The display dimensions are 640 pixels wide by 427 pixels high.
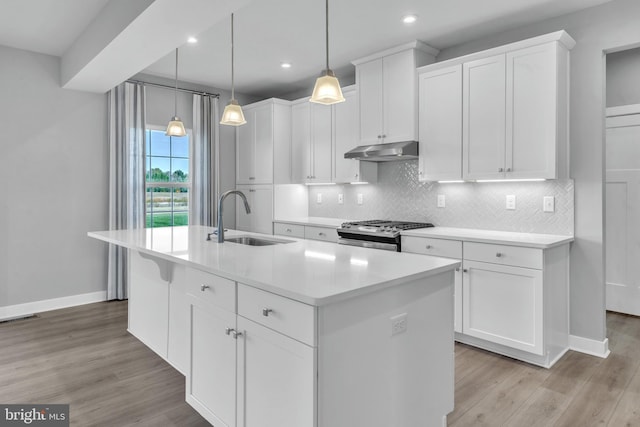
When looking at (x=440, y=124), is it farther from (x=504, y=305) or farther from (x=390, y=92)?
(x=504, y=305)

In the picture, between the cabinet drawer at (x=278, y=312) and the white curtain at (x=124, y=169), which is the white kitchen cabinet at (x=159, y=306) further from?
the white curtain at (x=124, y=169)

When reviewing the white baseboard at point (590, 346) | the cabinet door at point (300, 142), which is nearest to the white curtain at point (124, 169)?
the cabinet door at point (300, 142)

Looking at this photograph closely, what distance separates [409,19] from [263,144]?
252 centimetres

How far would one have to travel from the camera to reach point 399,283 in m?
1.63

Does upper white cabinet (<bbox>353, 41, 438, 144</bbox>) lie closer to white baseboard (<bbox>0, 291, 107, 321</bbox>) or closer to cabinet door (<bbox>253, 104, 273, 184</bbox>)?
cabinet door (<bbox>253, 104, 273, 184</bbox>)

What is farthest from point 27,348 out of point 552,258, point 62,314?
point 552,258

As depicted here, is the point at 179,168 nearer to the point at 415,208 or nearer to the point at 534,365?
the point at 415,208

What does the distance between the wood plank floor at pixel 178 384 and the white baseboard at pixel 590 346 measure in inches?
2.9

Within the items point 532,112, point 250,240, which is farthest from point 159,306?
point 532,112

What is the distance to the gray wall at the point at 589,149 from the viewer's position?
305 cm

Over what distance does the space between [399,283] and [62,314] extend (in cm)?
400

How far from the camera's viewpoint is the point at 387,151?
381cm

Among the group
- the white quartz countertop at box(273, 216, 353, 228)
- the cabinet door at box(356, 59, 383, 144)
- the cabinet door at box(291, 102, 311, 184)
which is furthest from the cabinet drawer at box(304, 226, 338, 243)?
the cabinet door at box(356, 59, 383, 144)

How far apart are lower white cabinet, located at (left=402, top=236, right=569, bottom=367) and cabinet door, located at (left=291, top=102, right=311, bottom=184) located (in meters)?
2.25
